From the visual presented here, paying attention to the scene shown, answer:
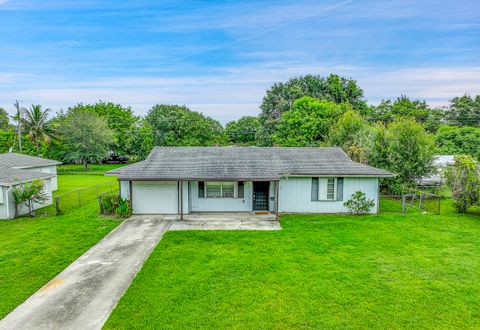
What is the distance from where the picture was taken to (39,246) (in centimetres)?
1049

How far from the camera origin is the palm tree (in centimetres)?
3412

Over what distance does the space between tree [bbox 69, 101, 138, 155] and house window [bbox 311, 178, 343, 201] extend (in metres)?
32.5

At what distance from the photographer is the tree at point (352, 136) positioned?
2267cm

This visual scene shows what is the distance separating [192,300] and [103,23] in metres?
17.8

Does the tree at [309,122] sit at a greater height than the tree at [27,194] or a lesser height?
greater

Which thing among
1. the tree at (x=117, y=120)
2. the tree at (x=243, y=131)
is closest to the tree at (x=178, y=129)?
the tree at (x=117, y=120)

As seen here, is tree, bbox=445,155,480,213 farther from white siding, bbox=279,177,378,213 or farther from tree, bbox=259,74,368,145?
tree, bbox=259,74,368,145

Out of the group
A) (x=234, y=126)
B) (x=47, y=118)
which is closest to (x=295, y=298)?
(x=47, y=118)

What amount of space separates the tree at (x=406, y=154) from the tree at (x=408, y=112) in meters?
32.1

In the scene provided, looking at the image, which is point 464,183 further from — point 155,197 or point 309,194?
point 155,197

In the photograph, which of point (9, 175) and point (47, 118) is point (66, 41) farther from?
point (47, 118)

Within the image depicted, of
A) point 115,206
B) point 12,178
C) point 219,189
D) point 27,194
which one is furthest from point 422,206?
point 12,178

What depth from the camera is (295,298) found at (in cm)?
699

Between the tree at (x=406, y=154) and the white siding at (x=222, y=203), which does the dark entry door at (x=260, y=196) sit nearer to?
the white siding at (x=222, y=203)
